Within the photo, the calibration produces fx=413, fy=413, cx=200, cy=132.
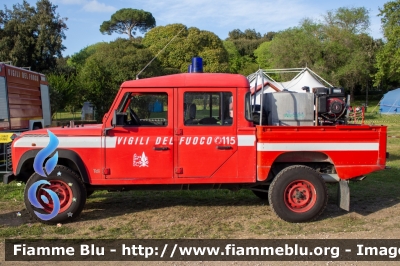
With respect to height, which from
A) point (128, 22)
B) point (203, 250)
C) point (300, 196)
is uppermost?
point (128, 22)

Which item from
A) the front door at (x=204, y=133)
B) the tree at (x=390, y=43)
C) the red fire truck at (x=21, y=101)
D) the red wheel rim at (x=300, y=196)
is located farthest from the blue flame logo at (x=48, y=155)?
the tree at (x=390, y=43)

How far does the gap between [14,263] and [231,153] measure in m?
3.14

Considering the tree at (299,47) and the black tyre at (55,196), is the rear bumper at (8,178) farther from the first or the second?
the tree at (299,47)

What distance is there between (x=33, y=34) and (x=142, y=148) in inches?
1404

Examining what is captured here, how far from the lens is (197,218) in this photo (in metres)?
6.38

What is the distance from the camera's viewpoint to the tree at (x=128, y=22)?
6600 cm

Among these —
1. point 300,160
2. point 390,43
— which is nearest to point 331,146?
point 300,160

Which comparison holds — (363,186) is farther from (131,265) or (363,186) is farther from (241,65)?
(241,65)

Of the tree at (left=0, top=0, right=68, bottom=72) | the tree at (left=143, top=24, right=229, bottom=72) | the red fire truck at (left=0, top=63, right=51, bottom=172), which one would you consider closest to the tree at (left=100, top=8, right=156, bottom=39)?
the tree at (left=143, top=24, right=229, bottom=72)

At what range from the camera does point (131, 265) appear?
15.4 ft

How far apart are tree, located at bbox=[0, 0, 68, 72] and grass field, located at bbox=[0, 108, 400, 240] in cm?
3139

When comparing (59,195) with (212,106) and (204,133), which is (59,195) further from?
(212,106)

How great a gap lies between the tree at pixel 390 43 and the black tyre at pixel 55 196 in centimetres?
3496

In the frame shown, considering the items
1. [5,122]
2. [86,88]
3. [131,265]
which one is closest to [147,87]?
[131,265]
